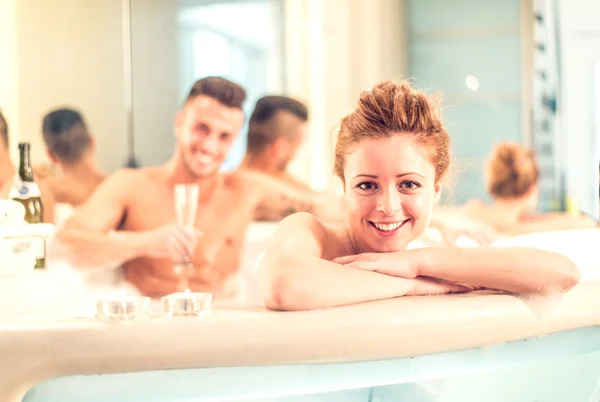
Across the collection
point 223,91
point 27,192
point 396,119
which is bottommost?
point 27,192

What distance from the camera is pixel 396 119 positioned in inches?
36.2

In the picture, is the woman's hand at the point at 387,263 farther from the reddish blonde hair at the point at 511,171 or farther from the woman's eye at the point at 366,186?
the reddish blonde hair at the point at 511,171

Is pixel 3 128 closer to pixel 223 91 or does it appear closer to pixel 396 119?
pixel 223 91

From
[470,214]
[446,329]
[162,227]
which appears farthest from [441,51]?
[446,329]

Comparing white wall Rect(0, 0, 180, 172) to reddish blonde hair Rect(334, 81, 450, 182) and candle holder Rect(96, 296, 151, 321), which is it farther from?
candle holder Rect(96, 296, 151, 321)

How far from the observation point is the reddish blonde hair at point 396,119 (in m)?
0.92

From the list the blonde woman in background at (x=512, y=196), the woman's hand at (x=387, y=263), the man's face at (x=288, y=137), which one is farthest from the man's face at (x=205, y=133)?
the woman's hand at (x=387, y=263)

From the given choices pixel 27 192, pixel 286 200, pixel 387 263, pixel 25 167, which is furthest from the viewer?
pixel 286 200

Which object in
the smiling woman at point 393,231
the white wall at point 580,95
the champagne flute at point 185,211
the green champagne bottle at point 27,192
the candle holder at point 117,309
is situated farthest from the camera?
the champagne flute at point 185,211

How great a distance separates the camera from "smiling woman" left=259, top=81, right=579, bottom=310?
2.84ft

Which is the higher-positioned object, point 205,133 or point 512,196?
point 205,133

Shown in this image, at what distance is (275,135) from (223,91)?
0.19 metres

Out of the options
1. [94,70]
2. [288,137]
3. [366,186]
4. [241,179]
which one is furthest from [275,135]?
[366,186]

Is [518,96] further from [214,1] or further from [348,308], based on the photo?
[348,308]
